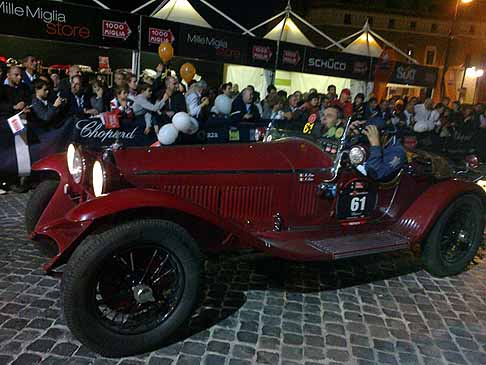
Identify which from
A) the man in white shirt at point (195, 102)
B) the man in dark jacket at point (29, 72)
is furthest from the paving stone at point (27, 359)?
the man in white shirt at point (195, 102)

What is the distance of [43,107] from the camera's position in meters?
6.52

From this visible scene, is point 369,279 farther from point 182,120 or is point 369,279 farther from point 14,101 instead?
point 14,101

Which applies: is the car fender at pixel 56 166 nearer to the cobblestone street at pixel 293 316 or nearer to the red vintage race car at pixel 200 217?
the red vintage race car at pixel 200 217

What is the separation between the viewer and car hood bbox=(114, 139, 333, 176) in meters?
3.47

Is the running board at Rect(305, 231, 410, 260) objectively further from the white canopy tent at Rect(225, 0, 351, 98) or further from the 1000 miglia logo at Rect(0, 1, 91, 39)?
the white canopy tent at Rect(225, 0, 351, 98)

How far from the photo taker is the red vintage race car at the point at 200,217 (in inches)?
113

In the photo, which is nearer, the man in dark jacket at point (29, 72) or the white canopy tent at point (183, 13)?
the man in dark jacket at point (29, 72)

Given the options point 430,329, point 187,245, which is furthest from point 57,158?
point 430,329

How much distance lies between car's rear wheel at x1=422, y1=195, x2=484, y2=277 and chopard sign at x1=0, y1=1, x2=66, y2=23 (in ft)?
24.9

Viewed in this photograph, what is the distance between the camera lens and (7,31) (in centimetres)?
800

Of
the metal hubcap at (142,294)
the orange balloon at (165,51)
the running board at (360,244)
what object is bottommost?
the metal hubcap at (142,294)

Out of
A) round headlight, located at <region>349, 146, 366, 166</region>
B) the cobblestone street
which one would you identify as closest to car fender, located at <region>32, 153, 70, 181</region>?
the cobblestone street

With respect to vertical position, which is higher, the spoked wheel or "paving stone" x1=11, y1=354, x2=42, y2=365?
the spoked wheel

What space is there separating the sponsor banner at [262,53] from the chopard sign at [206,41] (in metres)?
0.80
